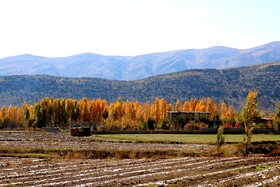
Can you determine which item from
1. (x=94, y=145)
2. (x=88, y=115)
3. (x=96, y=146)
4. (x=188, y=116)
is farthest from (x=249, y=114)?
(x=88, y=115)

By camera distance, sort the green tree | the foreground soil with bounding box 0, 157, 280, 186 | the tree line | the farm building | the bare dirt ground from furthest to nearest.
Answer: the farm building → the tree line → the bare dirt ground → the green tree → the foreground soil with bounding box 0, 157, 280, 186

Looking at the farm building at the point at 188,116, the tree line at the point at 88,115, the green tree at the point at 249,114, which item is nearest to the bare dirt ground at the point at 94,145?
the green tree at the point at 249,114

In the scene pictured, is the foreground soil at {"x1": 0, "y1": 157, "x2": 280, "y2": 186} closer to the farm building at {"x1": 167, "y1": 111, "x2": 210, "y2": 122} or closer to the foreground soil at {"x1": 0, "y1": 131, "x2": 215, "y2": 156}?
the foreground soil at {"x1": 0, "y1": 131, "x2": 215, "y2": 156}

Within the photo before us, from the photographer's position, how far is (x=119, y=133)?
319ft

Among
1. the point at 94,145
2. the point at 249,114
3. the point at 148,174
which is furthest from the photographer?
the point at 94,145

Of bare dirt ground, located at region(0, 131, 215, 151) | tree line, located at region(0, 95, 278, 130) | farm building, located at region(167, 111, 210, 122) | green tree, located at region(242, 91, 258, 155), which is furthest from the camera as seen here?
farm building, located at region(167, 111, 210, 122)

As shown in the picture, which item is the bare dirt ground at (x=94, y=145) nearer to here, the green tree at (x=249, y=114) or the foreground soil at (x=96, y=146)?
the foreground soil at (x=96, y=146)

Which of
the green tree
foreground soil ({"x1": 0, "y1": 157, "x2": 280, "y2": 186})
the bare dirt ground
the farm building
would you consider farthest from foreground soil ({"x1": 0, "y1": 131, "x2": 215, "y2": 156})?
the farm building

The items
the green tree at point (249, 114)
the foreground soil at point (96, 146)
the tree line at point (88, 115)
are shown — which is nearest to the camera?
the green tree at point (249, 114)

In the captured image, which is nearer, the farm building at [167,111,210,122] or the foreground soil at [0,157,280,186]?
the foreground soil at [0,157,280,186]

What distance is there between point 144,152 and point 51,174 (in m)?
20.7

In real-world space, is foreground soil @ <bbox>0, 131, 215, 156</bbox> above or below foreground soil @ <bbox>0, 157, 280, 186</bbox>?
below

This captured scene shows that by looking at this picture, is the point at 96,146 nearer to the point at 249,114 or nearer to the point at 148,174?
the point at 249,114

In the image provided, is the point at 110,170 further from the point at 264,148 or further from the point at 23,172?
the point at 264,148
